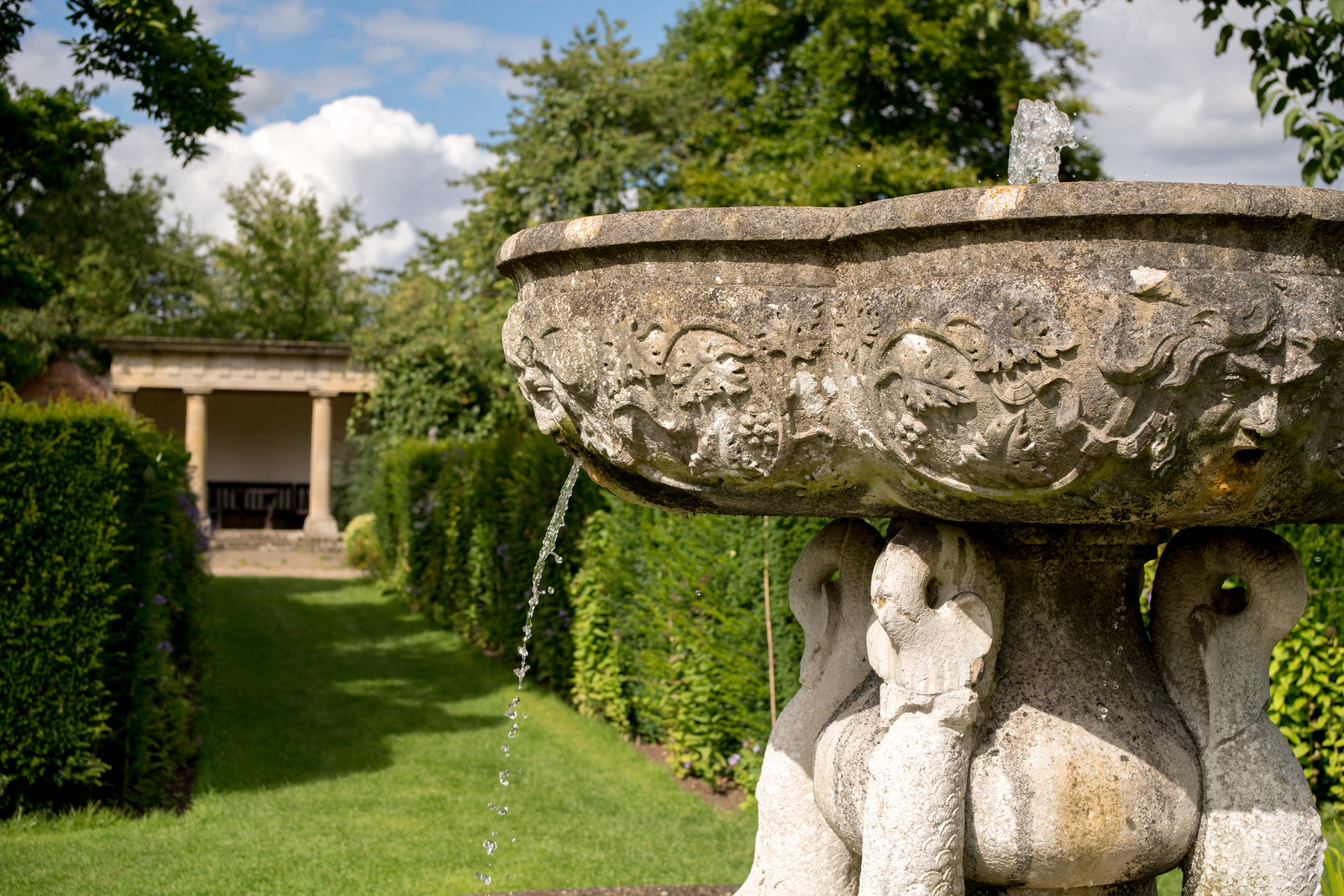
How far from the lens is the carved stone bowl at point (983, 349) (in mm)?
1775

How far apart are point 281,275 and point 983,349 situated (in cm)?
3136

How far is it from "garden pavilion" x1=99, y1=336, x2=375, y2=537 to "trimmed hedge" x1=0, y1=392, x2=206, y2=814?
1275cm

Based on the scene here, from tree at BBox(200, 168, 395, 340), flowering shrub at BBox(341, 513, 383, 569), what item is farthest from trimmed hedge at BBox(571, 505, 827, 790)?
tree at BBox(200, 168, 395, 340)

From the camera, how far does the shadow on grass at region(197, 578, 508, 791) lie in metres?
7.05

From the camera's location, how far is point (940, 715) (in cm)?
223

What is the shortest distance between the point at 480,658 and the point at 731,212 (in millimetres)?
9321

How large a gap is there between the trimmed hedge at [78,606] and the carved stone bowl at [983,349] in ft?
14.2

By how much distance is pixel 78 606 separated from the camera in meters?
5.65

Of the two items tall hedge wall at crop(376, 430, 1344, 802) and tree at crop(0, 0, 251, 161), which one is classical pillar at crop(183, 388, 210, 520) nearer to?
tall hedge wall at crop(376, 430, 1344, 802)

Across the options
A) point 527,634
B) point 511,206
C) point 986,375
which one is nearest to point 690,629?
point 527,634

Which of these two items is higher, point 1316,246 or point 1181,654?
point 1316,246

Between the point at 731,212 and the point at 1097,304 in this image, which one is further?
the point at 731,212

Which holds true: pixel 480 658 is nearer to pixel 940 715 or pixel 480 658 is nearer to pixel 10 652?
pixel 10 652

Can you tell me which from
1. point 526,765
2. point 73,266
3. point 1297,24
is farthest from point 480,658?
point 73,266
